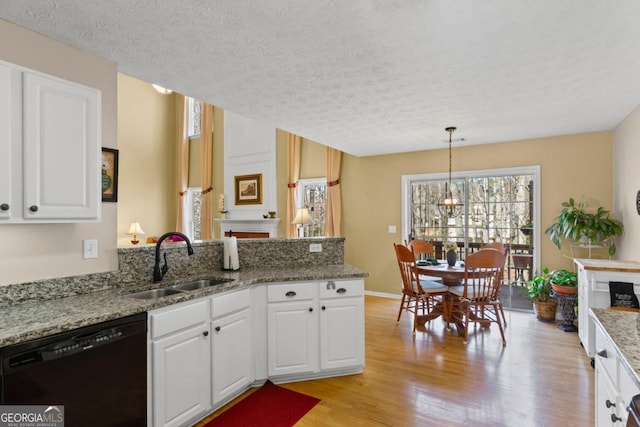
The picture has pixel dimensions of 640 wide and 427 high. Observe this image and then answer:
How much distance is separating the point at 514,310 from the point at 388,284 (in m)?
1.85

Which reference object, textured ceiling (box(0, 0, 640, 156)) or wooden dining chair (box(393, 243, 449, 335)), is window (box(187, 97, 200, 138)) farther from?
wooden dining chair (box(393, 243, 449, 335))

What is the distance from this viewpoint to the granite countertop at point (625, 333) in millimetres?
1035

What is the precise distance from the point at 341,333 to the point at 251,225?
4.38 meters

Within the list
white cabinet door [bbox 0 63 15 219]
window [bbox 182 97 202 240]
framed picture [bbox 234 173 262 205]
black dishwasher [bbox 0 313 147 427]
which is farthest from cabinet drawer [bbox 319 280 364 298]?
window [bbox 182 97 202 240]

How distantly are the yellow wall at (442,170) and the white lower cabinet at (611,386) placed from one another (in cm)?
356

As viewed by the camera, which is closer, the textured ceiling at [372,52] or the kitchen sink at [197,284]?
the textured ceiling at [372,52]

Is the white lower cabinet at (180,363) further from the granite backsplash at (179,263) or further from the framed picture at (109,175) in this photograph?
the framed picture at (109,175)

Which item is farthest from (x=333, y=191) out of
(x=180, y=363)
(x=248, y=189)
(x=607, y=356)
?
(x=607, y=356)

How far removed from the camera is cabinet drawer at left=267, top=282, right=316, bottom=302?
8.52ft

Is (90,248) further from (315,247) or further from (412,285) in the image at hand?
(412,285)

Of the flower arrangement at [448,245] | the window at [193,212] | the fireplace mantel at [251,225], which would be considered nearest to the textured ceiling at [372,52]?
the flower arrangement at [448,245]

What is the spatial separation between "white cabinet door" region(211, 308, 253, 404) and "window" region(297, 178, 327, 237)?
12.7 ft

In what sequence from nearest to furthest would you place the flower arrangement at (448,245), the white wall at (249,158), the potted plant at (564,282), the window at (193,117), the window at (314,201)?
the potted plant at (564,282), the flower arrangement at (448,245), the window at (314,201), the white wall at (249,158), the window at (193,117)

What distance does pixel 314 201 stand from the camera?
20.9 ft
